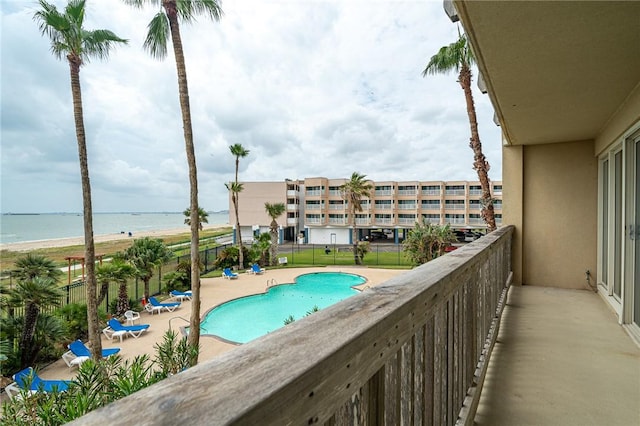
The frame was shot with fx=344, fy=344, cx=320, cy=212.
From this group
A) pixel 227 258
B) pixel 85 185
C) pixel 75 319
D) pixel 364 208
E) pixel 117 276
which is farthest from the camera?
pixel 364 208

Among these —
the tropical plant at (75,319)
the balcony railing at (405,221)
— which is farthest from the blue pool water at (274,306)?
the balcony railing at (405,221)

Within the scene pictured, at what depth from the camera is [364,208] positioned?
41.7m

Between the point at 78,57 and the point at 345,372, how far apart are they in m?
11.5

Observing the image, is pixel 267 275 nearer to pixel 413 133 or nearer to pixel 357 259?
pixel 357 259

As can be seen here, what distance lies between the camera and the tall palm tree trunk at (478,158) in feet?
35.1

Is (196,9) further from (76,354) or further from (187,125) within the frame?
(76,354)

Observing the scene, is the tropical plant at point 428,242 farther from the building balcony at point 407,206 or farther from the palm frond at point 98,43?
the building balcony at point 407,206

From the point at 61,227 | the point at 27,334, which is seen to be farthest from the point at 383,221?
the point at 61,227

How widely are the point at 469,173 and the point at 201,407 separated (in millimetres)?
48229

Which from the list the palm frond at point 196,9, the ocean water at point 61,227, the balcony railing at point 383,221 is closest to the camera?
the palm frond at point 196,9

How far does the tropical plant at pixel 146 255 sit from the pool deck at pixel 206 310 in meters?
1.95

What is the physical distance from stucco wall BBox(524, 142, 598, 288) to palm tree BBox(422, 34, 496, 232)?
438cm

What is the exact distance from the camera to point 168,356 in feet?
Answer: 19.8

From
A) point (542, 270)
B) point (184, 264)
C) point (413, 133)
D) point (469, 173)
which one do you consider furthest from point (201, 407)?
point (469, 173)
